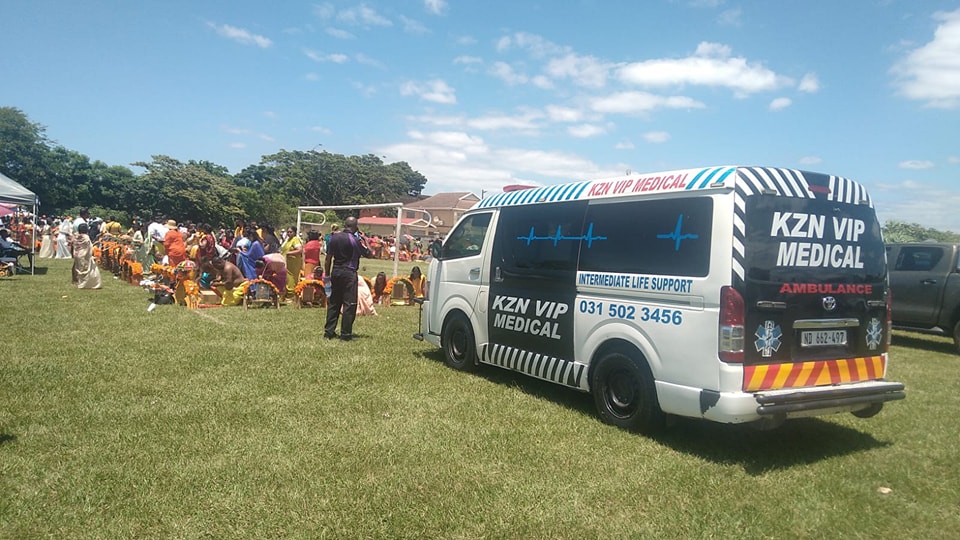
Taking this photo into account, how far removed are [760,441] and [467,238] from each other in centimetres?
394

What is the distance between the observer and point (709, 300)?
15.2 ft

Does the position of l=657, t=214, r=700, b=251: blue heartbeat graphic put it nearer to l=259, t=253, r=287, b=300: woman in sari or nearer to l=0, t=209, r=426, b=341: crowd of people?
l=0, t=209, r=426, b=341: crowd of people

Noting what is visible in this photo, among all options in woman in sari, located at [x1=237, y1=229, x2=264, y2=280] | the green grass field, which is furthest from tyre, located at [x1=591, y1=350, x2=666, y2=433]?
woman in sari, located at [x1=237, y1=229, x2=264, y2=280]

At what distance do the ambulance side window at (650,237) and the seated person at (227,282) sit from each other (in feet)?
28.7

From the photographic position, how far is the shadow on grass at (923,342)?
1122 cm

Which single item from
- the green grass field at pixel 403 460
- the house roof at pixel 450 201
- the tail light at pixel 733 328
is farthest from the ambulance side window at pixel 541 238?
the house roof at pixel 450 201

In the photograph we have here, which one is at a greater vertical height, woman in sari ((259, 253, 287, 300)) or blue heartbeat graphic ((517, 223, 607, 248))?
blue heartbeat graphic ((517, 223, 607, 248))

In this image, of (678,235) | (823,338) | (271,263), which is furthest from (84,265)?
(823,338)

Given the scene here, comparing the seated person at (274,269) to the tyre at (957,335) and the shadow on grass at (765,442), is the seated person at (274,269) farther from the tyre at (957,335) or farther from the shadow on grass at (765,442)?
the tyre at (957,335)

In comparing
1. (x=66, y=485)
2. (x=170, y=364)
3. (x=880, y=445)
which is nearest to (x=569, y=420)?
(x=880, y=445)

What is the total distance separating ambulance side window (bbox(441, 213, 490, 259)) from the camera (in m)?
7.45

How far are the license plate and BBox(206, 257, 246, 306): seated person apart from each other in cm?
1046

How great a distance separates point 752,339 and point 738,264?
22.2 inches

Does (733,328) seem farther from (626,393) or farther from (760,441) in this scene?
(760,441)
